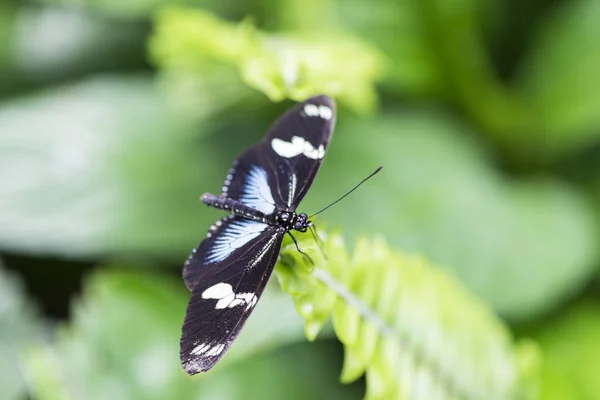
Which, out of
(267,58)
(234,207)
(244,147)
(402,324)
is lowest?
(402,324)

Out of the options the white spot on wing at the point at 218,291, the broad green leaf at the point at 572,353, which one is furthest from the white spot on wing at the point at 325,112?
the broad green leaf at the point at 572,353

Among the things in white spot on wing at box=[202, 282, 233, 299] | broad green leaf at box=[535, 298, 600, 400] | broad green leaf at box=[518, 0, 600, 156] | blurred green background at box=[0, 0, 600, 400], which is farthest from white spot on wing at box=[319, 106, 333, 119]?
broad green leaf at box=[518, 0, 600, 156]

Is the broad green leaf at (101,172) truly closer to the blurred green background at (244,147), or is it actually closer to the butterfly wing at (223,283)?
the blurred green background at (244,147)

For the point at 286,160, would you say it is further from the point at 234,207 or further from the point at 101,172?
the point at 101,172

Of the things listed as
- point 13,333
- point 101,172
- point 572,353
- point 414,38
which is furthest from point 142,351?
point 414,38

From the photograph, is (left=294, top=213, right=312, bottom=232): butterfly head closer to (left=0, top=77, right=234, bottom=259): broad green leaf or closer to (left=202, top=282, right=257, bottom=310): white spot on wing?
(left=202, top=282, right=257, bottom=310): white spot on wing

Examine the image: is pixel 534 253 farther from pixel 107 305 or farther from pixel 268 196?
pixel 107 305
